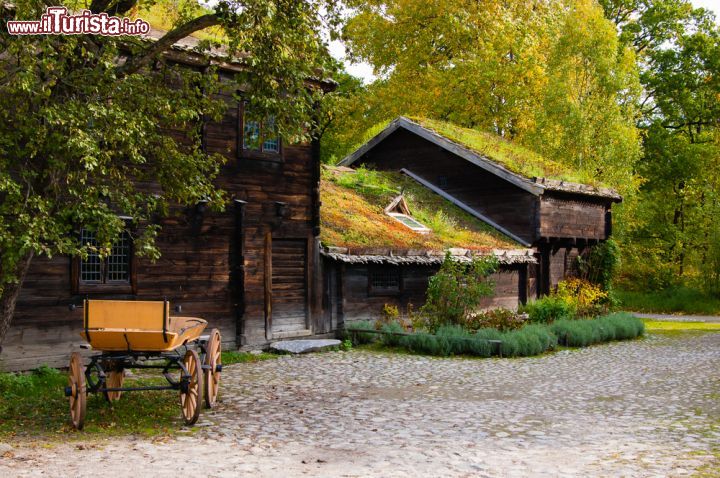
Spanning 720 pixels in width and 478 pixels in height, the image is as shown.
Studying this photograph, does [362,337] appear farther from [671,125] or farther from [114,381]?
[671,125]

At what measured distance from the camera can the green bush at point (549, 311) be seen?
2272cm

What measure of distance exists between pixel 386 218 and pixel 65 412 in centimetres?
1444

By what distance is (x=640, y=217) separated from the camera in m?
39.5

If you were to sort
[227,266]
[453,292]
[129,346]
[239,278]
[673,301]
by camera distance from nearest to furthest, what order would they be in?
[129,346] → [227,266] → [239,278] → [453,292] → [673,301]

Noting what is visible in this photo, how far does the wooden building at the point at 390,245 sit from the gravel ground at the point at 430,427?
379 centimetres

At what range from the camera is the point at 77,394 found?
29.3ft

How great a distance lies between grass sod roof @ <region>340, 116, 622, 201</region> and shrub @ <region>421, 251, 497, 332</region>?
7.30 metres

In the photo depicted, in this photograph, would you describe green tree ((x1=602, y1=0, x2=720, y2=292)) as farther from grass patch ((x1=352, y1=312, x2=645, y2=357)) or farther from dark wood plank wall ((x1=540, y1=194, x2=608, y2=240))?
grass patch ((x1=352, y1=312, x2=645, y2=357))

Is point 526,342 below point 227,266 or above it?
below

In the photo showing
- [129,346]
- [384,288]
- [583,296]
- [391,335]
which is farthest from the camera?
[583,296]

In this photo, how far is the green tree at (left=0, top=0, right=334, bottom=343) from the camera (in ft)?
30.9

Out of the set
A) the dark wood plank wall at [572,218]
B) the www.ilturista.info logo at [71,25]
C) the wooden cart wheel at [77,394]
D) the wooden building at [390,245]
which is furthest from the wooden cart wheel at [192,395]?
the dark wood plank wall at [572,218]

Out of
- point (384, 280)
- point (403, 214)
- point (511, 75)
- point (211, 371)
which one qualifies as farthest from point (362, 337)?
point (511, 75)

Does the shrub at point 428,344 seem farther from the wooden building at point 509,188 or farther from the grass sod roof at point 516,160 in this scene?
the grass sod roof at point 516,160
